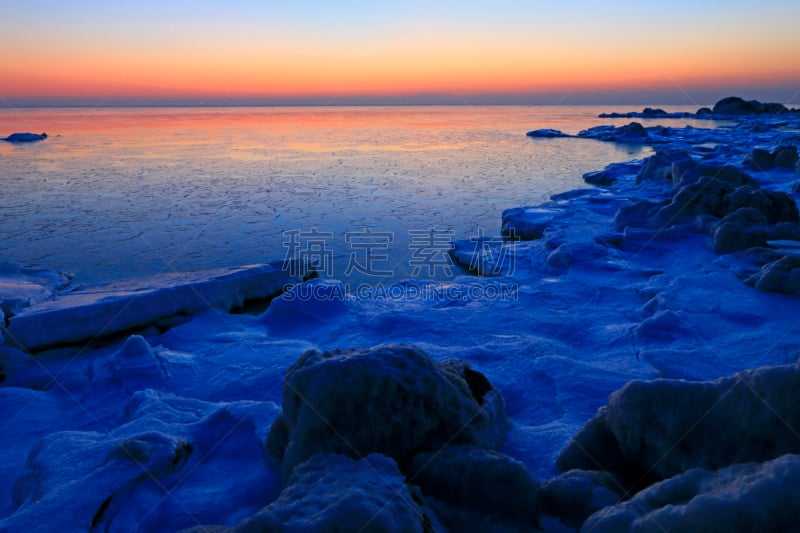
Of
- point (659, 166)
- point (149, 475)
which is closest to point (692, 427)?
point (149, 475)

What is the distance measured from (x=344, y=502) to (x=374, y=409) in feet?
1.88

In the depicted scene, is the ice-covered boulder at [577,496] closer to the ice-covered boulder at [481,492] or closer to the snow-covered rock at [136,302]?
the ice-covered boulder at [481,492]

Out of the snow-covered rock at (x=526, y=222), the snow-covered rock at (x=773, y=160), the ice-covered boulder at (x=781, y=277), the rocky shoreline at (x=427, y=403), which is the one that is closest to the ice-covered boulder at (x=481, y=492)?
the rocky shoreline at (x=427, y=403)

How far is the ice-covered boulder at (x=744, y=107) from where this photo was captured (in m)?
55.4

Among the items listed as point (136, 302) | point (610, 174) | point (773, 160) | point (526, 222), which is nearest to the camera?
point (136, 302)

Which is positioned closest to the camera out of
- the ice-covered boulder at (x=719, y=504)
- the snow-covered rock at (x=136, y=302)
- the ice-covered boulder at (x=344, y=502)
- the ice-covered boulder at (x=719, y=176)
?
the ice-covered boulder at (x=719, y=504)

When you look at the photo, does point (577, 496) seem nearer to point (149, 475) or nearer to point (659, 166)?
point (149, 475)

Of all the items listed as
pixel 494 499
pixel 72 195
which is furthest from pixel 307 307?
pixel 72 195

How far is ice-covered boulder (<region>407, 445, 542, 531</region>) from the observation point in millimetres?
1982

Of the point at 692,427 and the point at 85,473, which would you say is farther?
the point at 85,473

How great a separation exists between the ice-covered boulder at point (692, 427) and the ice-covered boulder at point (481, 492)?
466 mm

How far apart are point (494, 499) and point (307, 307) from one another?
10.9ft

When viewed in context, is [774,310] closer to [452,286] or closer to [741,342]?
[741,342]

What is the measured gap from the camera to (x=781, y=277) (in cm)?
482
